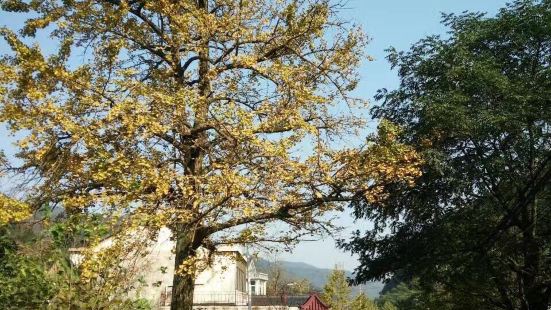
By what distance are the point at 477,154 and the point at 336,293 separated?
28.9 metres

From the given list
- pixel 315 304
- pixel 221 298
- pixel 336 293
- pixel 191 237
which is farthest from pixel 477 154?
pixel 315 304

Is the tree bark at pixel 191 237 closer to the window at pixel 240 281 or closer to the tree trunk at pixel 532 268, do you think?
the tree trunk at pixel 532 268

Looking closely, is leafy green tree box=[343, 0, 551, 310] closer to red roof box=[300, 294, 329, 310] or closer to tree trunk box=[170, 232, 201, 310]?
tree trunk box=[170, 232, 201, 310]

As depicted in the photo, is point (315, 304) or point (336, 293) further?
point (315, 304)

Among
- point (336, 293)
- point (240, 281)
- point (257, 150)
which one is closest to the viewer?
point (257, 150)

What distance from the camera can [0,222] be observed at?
359 inches

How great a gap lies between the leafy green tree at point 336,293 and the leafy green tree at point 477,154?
2533cm

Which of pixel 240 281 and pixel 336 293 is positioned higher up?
pixel 240 281

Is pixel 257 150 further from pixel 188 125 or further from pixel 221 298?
pixel 221 298

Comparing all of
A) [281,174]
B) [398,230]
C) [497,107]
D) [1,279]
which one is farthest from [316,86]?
[1,279]

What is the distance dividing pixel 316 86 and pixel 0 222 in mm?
7956

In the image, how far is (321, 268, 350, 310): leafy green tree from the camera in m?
41.9

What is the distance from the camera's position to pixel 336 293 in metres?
42.3

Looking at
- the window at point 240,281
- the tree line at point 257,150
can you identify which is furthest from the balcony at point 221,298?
the tree line at point 257,150
